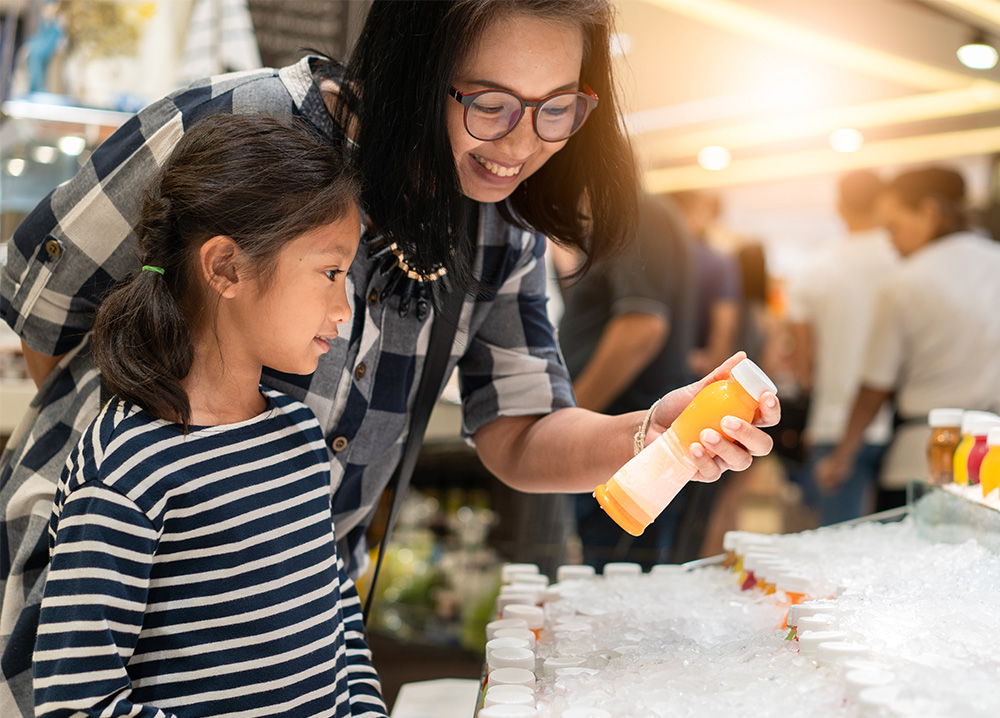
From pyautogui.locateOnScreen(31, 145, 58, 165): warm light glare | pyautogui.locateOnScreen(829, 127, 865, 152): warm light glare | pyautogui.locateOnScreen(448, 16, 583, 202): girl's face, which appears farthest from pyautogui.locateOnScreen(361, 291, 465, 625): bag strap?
pyautogui.locateOnScreen(829, 127, 865, 152): warm light glare

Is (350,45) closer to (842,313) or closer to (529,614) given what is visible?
(529,614)

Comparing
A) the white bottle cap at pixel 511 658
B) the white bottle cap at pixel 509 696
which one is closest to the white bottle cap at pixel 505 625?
the white bottle cap at pixel 511 658

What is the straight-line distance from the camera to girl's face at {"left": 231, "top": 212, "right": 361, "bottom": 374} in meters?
1.01

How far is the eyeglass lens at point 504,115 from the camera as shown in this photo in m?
1.11

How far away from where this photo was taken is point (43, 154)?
8.95 feet

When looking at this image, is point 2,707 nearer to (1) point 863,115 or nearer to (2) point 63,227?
(2) point 63,227

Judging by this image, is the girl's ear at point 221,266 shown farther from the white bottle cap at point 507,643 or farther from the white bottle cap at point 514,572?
the white bottle cap at point 514,572

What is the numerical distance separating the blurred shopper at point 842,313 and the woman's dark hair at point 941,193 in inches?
35.2

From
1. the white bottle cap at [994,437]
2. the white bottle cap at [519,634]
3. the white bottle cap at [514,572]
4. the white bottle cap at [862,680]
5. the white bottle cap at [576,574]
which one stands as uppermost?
the white bottle cap at [994,437]

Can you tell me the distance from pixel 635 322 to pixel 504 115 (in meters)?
1.78

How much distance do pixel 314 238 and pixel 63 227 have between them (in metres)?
0.36

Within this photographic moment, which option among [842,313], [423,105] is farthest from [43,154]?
[842,313]

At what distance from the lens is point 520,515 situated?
284cm

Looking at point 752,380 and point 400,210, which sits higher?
point 400,210
